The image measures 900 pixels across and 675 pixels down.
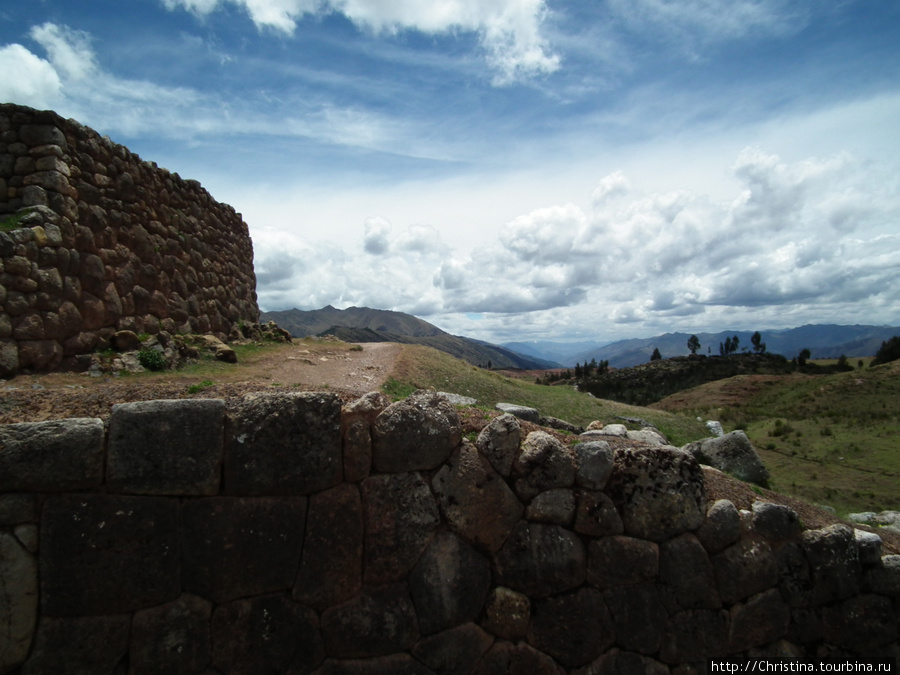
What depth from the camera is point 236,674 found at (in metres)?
4.19

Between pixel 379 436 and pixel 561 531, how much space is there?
2.16m

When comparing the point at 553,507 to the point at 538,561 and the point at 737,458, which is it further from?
the point at 737,458

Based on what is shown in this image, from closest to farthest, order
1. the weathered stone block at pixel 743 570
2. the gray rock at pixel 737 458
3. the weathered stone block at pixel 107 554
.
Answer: the weathered stone block at pixel 107 554
the weathered stone block at pixel 743 570
the gray rock at pixel 737 458

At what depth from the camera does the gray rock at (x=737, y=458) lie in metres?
9.39

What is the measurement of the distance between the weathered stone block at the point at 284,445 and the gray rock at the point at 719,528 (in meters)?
4.08

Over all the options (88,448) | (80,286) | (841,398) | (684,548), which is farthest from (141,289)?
(841,398)

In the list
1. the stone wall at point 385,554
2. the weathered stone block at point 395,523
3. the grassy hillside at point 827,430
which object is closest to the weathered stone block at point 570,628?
the stone wall at point 385,554

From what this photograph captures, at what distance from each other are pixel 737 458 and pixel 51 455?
10457 millimetres

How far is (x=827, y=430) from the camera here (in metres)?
22.8

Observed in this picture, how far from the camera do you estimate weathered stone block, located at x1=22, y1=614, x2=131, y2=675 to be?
12.5 feet

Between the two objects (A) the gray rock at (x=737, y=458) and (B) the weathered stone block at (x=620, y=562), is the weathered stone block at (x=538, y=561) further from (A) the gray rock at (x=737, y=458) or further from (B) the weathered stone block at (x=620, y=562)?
(A) the gray rock at (x=737, y=458)

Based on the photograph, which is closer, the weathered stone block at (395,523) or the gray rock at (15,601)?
the gray rock at (15,601)

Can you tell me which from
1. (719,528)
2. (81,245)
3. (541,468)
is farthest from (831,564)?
(81,245)

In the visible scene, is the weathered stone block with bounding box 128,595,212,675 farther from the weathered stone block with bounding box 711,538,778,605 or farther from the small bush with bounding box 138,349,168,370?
the small bush with bounding box 138,349,168,370
